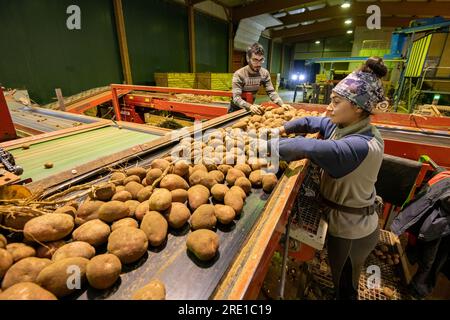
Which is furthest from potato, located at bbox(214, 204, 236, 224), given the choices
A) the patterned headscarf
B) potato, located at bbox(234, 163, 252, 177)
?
the patterned headscarf

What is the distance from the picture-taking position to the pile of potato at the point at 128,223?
63 cm

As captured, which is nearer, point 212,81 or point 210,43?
point 212,81

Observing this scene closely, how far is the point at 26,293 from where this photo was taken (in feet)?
1.82

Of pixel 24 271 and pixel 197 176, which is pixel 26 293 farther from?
pixel 197 176

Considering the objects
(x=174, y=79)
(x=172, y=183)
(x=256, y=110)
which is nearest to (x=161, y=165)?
(x=172, y=183)

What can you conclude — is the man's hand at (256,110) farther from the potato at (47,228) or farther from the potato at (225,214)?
the potato at (47,228)

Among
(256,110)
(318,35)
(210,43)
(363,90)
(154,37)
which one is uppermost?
(318,35)

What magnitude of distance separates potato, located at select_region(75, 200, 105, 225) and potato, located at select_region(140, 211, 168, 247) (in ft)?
0.68

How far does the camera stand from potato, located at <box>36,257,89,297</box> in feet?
1.99

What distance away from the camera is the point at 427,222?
65.2 inches

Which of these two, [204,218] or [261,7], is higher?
[261,7]

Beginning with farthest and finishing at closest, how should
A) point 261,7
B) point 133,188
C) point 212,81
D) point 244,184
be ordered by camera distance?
point 261,7 < point 212,81 < point 244,184 < point 133,188

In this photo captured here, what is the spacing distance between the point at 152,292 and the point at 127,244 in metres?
0.18
